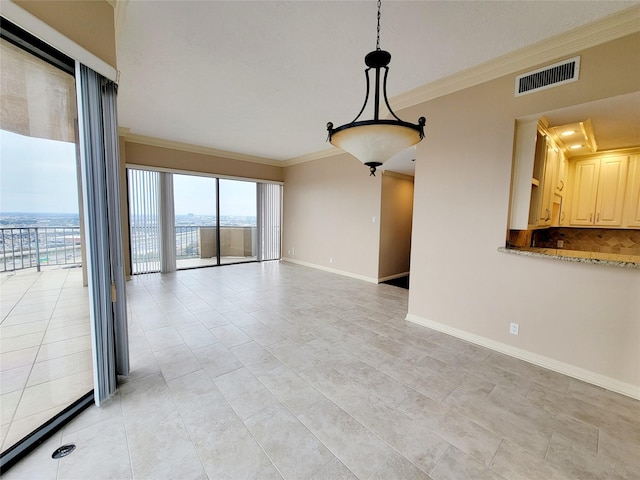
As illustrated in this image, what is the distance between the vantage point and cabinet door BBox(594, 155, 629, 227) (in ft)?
11.2

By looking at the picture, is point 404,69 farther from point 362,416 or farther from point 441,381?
point 362,416

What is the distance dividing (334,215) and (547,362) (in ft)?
15.0

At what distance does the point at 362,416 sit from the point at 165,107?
473 centimetres

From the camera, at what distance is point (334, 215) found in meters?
6.30

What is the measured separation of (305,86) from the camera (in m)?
3.22

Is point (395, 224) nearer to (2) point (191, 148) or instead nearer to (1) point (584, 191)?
(1) point (584, 191)

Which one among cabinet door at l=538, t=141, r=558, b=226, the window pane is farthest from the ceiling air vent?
the window pane

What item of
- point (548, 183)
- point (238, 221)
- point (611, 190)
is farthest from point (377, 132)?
point (238, 221)

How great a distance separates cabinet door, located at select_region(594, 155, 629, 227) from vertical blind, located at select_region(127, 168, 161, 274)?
7.84 metres

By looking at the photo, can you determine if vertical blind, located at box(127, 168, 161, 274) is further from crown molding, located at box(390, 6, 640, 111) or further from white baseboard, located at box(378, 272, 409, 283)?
crown molding, located at box(390, 6, 640, 111)

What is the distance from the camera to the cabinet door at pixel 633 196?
3301mm

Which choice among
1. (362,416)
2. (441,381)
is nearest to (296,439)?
(362,416)

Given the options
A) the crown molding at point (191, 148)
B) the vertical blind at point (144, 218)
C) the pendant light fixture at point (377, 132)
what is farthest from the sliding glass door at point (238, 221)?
the pendant light fixture at point (377, 132)

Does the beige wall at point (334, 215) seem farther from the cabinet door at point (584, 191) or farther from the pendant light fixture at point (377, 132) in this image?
the pendant light fixture at point (377, 132)
